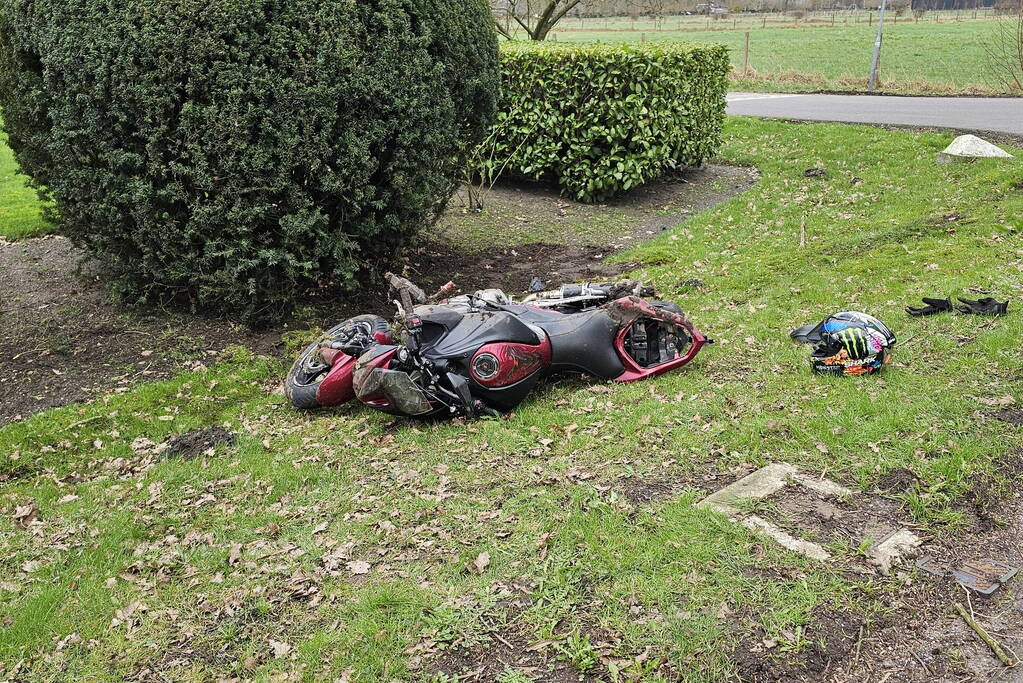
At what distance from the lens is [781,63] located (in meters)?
36.4

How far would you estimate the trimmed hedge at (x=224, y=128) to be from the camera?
6.85m

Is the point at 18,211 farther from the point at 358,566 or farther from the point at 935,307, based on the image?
the point at 935,307

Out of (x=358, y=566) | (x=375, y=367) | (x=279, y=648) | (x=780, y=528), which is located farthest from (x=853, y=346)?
(x=279, y=648)

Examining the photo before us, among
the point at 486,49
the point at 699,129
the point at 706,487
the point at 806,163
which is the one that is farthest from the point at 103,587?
the point at 806,163

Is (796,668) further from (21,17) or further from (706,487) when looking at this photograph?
(21,17)

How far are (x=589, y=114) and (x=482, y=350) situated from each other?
7260mm

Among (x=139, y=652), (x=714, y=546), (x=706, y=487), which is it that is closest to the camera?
(x=139, y=652)

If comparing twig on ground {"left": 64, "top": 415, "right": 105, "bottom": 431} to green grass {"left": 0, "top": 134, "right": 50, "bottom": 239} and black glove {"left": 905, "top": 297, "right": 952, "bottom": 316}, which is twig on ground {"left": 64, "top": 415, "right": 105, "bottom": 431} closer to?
green grass {"left": 0, "top": 134, "right": 50, "bottom": 239}

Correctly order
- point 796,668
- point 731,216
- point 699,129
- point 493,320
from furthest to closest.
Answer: point 699,129 < point 731,216 < point 493,320 < point 796,668

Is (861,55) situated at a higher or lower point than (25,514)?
lower

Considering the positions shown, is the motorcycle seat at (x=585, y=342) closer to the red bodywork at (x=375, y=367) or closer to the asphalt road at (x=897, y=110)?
the red bodywork at (x=375, y=367)

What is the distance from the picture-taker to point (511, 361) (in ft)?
19.9

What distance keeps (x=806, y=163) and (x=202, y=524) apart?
1213 cm

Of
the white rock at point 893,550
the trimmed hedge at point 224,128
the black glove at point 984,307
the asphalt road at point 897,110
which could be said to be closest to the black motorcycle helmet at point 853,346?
the black glove at point 984,307
